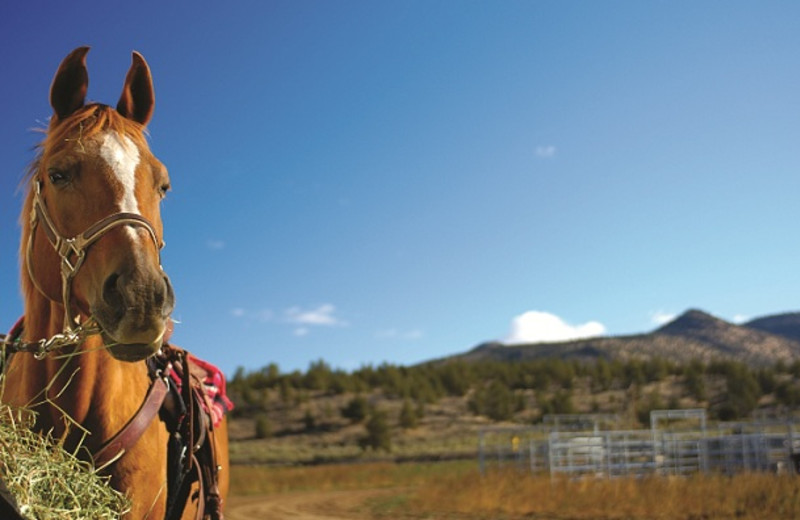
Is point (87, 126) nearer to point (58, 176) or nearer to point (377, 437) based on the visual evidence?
point (58, 176)

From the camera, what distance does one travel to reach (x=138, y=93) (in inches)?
129

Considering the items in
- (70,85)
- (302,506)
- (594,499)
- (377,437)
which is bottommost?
(302,506)

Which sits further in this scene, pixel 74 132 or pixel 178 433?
pixel 178 433

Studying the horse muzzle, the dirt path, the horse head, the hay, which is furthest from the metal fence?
the horse muzzle

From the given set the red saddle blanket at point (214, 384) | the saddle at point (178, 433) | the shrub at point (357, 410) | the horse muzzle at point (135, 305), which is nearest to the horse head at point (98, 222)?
the horse muzzle at point (135, 305)

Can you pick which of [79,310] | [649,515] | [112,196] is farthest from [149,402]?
[649,515]

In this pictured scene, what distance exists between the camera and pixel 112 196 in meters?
2.61

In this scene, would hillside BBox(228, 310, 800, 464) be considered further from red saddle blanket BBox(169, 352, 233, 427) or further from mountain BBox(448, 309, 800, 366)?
mountain BBox(448, 309, 800, 366)

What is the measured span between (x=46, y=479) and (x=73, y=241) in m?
0.78

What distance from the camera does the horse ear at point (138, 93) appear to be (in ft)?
10.6

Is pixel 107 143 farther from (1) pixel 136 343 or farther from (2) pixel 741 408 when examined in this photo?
(2) pixel 741 408

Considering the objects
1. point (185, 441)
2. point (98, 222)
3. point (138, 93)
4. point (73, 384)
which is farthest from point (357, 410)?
point (98, 222)

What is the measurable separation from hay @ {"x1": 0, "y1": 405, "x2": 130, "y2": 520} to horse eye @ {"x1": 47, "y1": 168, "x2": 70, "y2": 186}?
0.79 m

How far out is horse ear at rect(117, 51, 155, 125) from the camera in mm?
3236
